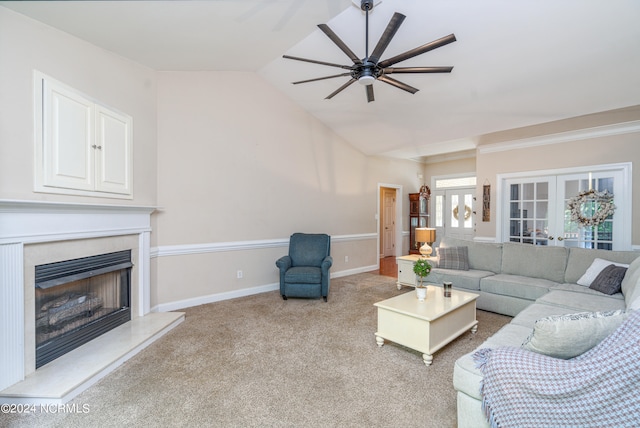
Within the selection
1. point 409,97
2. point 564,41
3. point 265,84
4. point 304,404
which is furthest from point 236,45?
point 304,404

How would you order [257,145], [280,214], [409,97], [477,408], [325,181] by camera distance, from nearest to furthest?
1. [477,408]
2. [409,97]
3. [257,145]
4. [280,214]
5. [325,181]

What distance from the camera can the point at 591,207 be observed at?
14.9ft

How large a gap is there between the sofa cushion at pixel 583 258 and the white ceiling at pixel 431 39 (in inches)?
71.8

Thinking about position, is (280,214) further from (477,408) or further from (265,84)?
(477,408)

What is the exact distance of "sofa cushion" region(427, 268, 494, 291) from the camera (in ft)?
12.8

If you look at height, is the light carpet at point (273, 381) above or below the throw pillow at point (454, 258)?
below

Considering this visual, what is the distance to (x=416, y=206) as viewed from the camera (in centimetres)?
777

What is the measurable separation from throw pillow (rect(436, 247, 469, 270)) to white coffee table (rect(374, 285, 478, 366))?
1.30 m

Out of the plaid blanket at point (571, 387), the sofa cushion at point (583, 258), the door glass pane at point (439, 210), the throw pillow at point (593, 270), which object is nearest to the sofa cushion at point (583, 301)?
the throw pillow at point (593, 270)

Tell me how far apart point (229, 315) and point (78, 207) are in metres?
1.96

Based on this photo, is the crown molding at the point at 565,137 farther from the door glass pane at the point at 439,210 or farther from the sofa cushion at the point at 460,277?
the sofa cushion at the point at 460,277

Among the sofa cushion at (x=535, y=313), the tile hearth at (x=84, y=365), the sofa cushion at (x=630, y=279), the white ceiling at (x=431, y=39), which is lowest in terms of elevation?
the tile hearth at (x=84, y=365)

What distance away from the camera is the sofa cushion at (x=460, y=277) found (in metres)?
3.90

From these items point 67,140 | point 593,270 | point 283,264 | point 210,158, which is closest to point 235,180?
point 210,158
